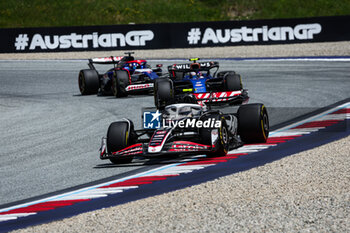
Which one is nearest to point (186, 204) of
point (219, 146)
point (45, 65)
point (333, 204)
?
point (333, 204)

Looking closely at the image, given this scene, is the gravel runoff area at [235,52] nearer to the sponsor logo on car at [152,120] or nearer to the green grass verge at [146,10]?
the green grass verge at [146,10]

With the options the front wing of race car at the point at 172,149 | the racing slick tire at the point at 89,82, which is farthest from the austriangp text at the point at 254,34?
the front wing of race car at the point at 172,149

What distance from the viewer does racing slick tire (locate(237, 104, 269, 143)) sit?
479 inches

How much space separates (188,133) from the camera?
11.7 m

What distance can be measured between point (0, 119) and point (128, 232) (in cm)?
1176

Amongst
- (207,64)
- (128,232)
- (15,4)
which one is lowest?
(128,232)

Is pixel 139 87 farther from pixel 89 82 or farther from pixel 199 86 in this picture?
pixel 199 86

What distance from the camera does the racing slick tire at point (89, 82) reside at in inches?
909

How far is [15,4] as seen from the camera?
52344 millimetres

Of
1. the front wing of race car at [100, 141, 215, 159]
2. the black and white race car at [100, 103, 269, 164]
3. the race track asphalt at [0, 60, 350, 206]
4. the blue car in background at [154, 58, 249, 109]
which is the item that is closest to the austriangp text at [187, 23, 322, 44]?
the race track asphalt at [0, 60, 350, 206]

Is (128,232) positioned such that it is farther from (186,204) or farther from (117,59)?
(117,59)

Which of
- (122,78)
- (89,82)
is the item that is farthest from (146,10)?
(122,78)

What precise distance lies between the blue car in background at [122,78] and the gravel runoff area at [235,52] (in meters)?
11.8

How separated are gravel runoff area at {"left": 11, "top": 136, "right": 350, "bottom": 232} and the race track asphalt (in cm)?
213
